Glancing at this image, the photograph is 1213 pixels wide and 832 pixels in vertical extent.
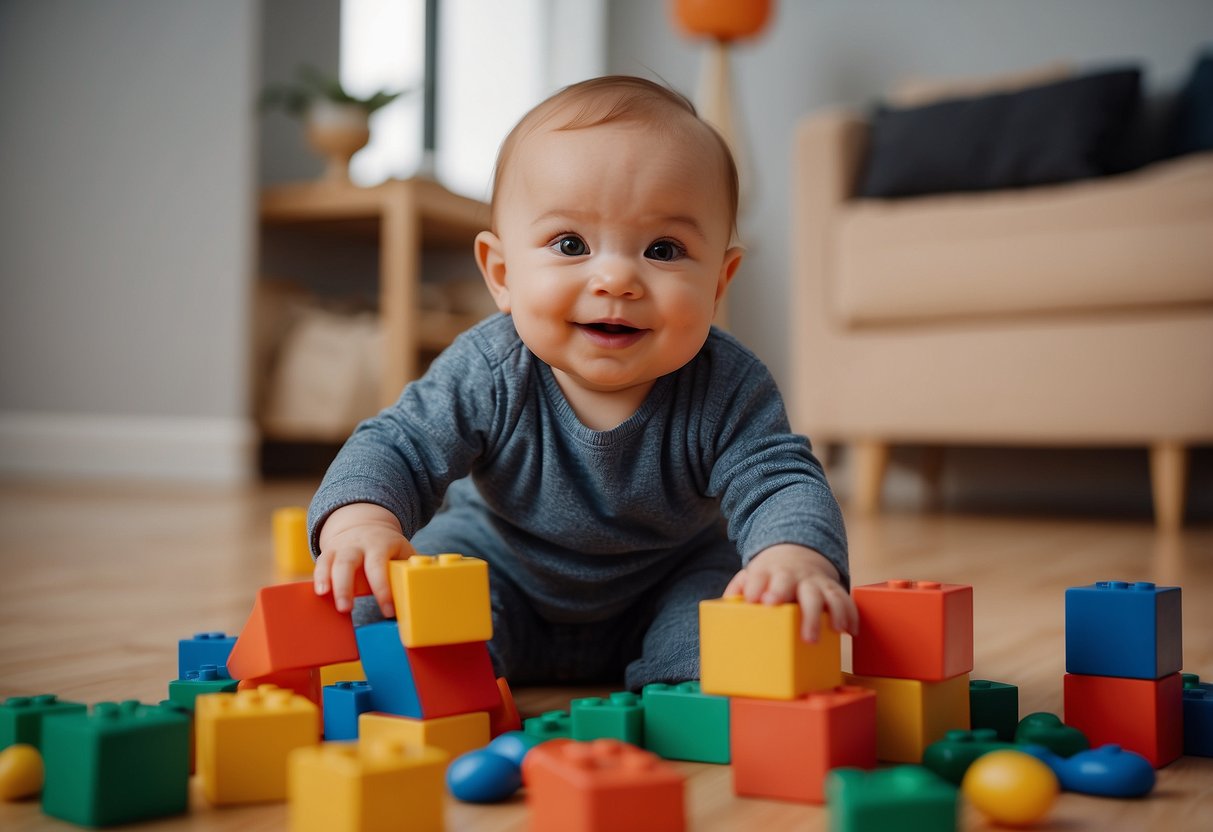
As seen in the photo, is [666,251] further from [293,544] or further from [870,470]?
[870,470]

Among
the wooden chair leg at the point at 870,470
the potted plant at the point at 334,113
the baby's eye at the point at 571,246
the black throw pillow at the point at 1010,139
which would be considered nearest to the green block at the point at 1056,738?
the baby's eye at the point at 571,246

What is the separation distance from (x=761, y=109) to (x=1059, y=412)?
1.65m

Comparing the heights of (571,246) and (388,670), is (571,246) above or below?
above

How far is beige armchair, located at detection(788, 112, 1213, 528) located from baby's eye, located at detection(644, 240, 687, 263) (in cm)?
148

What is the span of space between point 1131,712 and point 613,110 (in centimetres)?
44

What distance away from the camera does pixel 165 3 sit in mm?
2654

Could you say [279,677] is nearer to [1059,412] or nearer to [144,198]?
[1059,412]

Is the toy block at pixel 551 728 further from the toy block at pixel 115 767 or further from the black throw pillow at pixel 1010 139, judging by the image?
the black throw pillow at pixel 1010 139

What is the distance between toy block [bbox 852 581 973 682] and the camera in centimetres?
58

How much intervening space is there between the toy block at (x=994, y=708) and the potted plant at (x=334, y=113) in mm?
2180

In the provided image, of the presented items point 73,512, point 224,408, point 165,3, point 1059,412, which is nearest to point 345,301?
point 224,408

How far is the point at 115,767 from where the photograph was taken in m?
0.49

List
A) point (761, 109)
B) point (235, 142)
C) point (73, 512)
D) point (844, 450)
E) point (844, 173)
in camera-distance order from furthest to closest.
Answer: point (761, 109), point (844, 450), point (235, 142), point (844, 173), point (73, 512)

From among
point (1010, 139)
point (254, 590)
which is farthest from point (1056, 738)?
point (1010, 139)
